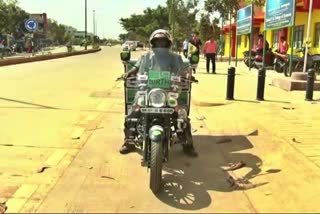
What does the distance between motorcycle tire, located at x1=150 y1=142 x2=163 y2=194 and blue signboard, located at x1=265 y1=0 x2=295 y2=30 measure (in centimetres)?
1132

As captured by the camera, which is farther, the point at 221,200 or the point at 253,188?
the point at 253,188

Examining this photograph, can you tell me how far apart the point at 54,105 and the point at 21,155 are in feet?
16.0

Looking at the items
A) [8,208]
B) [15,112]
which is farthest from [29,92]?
[8,208]

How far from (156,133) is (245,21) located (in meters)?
19.8

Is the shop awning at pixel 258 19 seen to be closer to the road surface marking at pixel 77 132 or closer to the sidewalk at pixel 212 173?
the sidewalk at pixel 212 173

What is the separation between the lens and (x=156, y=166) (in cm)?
538

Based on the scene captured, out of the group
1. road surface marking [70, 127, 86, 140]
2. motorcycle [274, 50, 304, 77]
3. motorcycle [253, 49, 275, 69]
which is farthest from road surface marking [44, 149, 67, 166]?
motorcycle [253, 49, 275, 69]

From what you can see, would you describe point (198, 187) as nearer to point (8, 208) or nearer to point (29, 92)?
point (8, 208)

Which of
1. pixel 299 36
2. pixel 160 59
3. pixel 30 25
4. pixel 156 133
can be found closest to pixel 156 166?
pixel 156 133

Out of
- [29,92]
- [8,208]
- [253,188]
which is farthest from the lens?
[29,92]

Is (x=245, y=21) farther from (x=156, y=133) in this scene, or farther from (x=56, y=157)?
(x=156, y=133)

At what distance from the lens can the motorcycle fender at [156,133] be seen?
17.9 ft

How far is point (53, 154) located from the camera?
7117 millimetres

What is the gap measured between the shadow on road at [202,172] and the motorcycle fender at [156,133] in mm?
557
